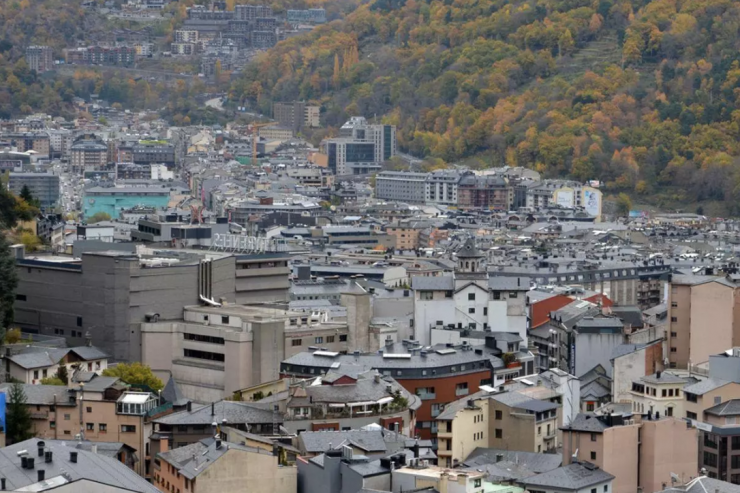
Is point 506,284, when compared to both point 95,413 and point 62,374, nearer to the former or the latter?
point 62,374

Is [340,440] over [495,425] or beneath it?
over

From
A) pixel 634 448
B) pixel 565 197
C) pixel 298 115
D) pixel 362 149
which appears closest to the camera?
pixel 634 448

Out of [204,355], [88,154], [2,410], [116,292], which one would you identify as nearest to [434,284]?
[204,355]

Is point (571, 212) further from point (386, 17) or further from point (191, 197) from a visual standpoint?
point (386, 17)

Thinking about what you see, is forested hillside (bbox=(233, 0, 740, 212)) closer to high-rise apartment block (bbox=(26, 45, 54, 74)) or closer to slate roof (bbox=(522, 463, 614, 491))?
high-rise apartment block (bbox=(26, 45, 54, 74))

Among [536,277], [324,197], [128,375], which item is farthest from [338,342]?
[324,197]
